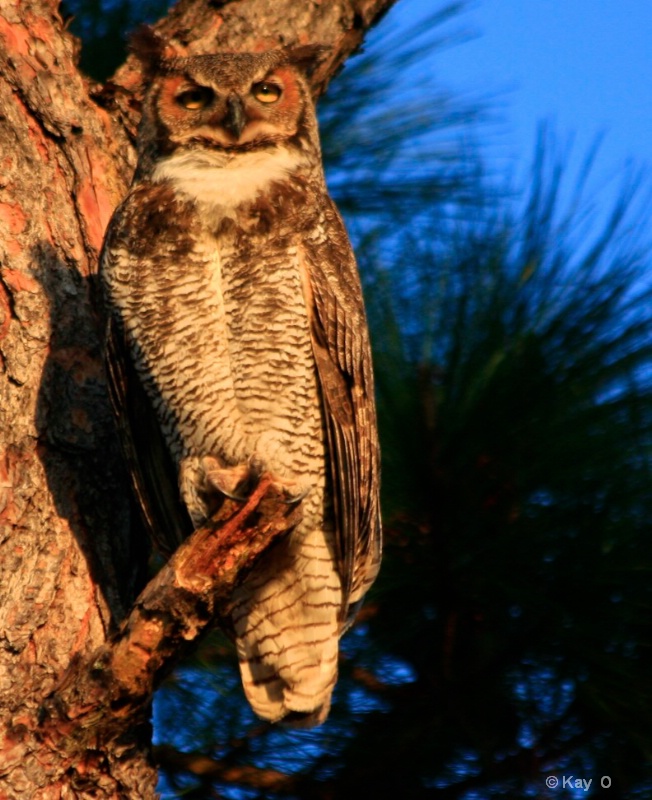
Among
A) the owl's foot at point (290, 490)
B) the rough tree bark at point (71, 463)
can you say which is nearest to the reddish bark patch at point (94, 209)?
the rough tree bark at point (71, 463)

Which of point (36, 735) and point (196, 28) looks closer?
point (36, 735)

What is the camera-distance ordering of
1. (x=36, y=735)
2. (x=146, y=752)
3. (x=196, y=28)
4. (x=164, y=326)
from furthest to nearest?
(x=196, y=28), (x=164, y=326), (x=146, y=752), (x=36, y=735)

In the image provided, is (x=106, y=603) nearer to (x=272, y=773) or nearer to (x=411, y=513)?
(x=272, y=773)

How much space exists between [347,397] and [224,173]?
60 centimetres

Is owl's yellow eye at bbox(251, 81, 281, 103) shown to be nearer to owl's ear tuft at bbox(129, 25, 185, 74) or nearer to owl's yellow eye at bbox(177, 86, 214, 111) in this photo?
owl's yellow eye at bbox(177, 86, 214, 111)

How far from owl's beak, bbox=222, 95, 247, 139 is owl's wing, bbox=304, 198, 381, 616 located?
1.27 ft

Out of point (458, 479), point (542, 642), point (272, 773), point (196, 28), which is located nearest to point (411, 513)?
point (458, 479)

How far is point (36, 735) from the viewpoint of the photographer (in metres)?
1.89

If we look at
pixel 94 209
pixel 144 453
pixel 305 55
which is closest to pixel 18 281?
pixel 94 209

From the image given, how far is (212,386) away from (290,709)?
2.45ft

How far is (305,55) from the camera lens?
271 centimetres

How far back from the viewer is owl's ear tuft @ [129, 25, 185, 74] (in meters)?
2.62

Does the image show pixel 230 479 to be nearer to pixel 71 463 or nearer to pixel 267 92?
pixel 71 463

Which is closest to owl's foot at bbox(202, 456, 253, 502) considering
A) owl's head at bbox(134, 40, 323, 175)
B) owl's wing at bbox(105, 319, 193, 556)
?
owl's wing at bbox(105, 319, 193, 556)
